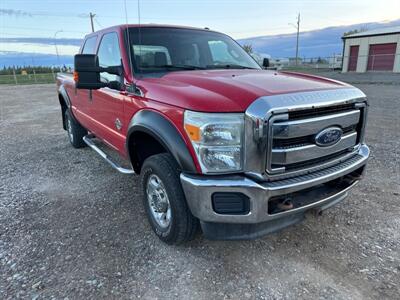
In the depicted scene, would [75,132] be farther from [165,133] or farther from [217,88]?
[217,88]

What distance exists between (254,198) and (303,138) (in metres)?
0.59

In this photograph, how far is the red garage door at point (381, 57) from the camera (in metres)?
27.8

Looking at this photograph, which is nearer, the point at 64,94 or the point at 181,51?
the point at 181,51

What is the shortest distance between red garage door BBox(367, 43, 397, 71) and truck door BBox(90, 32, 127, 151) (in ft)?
98.2

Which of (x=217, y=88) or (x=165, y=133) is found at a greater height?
(x=217, y=88)

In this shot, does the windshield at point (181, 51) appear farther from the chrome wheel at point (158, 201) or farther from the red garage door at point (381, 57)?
the red garage door at point (381, 57)

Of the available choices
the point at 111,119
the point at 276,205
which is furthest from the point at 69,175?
the point at 276,205

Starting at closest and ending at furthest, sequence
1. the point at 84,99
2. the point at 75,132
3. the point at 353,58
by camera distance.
Result: the point at 84,99 → the point at 75,132 → the point at 353,58

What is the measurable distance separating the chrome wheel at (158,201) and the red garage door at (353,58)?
32273 millimetres

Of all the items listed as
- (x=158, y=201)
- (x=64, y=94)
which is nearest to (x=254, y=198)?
(x=158, y=201)

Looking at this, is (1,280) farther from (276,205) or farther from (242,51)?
(242,51)

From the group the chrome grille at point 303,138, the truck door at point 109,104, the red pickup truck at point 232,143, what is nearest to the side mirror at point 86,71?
the red pickup truck at point 232,143

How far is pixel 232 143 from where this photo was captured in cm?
218

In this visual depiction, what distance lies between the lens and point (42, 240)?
299cm
